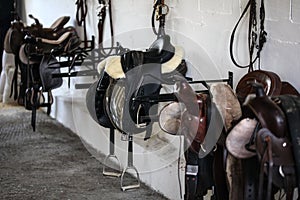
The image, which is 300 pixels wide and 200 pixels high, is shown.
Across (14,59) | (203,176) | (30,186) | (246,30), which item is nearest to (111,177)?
(30,186)

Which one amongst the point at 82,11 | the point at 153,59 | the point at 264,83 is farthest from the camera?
the point at 82,11

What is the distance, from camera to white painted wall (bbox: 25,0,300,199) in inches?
87.9

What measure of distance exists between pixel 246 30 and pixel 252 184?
1.09 metres

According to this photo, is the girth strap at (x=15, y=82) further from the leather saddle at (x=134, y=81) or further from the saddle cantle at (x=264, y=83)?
the saddle cantle at (x=264, y=83)

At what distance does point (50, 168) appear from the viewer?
154 inches

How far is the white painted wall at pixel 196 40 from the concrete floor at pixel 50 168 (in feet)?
0.56

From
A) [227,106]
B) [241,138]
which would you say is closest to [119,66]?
[227,106]

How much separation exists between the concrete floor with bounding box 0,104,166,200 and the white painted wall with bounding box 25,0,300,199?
171 mm

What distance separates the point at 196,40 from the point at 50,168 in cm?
158

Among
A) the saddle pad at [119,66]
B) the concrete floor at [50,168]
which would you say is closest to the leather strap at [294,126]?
the saddle pad at [119,66]

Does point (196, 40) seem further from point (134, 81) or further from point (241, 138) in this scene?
point (241, 138)

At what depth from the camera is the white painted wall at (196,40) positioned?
2232mm

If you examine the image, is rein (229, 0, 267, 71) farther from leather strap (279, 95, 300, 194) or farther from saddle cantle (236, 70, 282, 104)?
leather strap (279, 95, 300, 194)

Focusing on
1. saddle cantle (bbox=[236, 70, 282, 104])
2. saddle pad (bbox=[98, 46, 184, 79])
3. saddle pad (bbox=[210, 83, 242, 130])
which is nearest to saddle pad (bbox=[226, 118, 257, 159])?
saddle pad (bbox=[210, 83, 242, 130])
